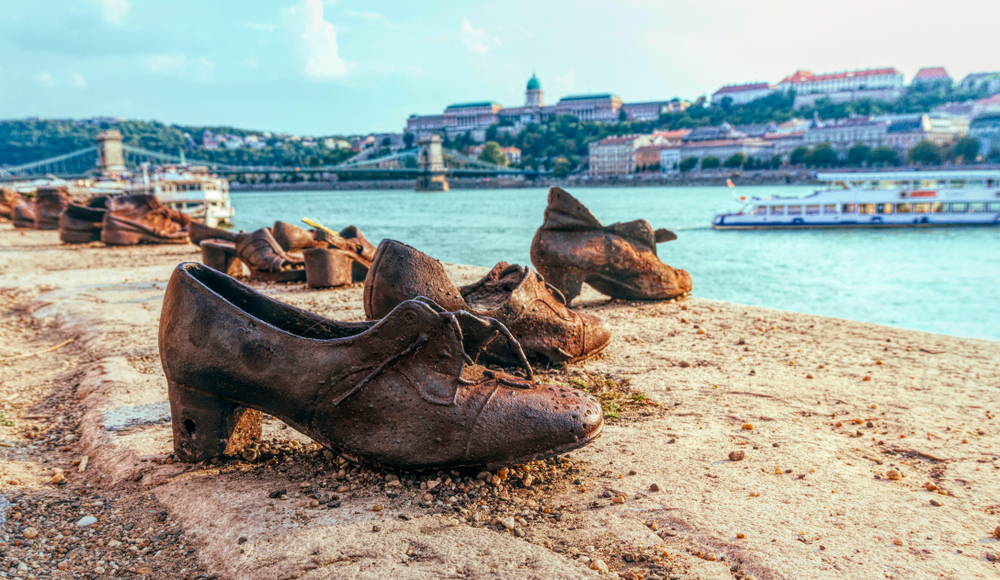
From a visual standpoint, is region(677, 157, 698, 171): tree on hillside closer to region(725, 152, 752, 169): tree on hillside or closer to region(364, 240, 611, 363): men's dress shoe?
region(725, 152, 752, 169): tree on hillside

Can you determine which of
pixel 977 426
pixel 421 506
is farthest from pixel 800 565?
pixel 977 426

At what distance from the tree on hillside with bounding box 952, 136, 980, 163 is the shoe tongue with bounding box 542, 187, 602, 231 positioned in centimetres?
9168

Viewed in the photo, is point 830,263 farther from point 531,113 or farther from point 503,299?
point 531,113

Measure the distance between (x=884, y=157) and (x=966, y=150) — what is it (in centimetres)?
824

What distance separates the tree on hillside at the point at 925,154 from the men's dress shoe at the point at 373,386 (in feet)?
301

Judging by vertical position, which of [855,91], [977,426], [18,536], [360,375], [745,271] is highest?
[855,91]

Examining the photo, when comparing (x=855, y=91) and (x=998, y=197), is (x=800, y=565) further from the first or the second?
(x=855, y=91)

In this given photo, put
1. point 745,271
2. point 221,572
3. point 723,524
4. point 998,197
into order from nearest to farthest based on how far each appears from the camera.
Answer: point 221,572 → point 723,524 → point 745,271 → point 998,197

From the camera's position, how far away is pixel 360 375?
2.04 meters

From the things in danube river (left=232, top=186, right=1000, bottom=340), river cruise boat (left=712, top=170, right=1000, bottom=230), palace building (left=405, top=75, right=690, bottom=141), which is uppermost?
palace building (left=405, top=75, right=690, bottom=141)

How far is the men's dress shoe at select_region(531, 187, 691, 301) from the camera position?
5.19 metres

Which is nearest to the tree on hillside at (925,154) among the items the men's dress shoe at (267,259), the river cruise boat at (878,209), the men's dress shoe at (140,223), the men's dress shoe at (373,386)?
the river cruise boat at (878,209)

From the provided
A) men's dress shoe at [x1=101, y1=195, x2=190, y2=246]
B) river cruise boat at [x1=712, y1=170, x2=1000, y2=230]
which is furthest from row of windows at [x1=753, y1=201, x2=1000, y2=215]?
men's dress shoe at [x1=101, y1=195, x2=190, y2=246]

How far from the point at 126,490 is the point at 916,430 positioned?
2.78 meters
